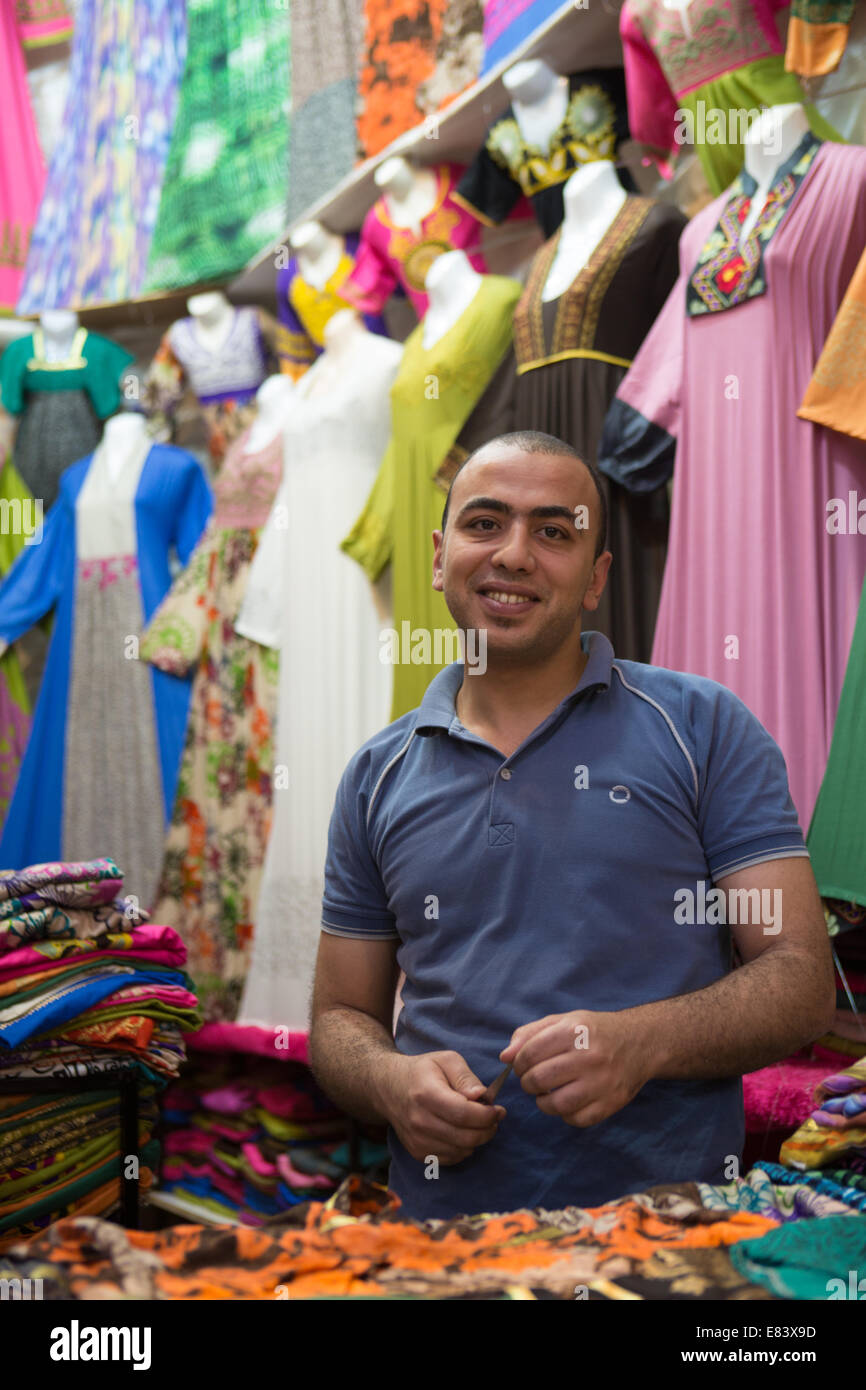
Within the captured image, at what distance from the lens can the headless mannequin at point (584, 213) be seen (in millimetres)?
2408

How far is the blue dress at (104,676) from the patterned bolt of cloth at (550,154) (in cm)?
126

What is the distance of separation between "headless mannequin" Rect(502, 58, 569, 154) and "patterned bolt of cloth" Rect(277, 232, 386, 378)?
700 millimetres

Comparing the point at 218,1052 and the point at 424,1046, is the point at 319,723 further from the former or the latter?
the point at 424,1046

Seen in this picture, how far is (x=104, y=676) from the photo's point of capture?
11.8 feet

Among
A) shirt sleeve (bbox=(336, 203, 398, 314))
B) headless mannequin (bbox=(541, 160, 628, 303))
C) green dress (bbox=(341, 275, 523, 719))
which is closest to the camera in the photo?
headless mannequin (bbox=(541, 160, 628, 303))

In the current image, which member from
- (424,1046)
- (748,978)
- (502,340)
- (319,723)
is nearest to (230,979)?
(319,723)

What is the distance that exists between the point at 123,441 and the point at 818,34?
2.25m

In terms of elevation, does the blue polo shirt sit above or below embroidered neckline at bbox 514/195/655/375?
below

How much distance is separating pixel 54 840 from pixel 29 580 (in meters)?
0.74

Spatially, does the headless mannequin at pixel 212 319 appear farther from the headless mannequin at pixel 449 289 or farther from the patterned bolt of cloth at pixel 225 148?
the headless mannequin at pixel 449 289

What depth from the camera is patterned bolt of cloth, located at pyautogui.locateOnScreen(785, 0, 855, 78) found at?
1967 millimetres

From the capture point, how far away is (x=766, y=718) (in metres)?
1.96

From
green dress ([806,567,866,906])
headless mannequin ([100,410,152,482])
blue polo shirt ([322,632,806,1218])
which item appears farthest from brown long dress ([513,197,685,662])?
headless mannequin ([100,410,152,482])

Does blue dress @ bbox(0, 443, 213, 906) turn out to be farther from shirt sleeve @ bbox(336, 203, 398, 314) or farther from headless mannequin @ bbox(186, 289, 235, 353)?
shirt sleeve @ bbox(336, 203, 398, 314)
